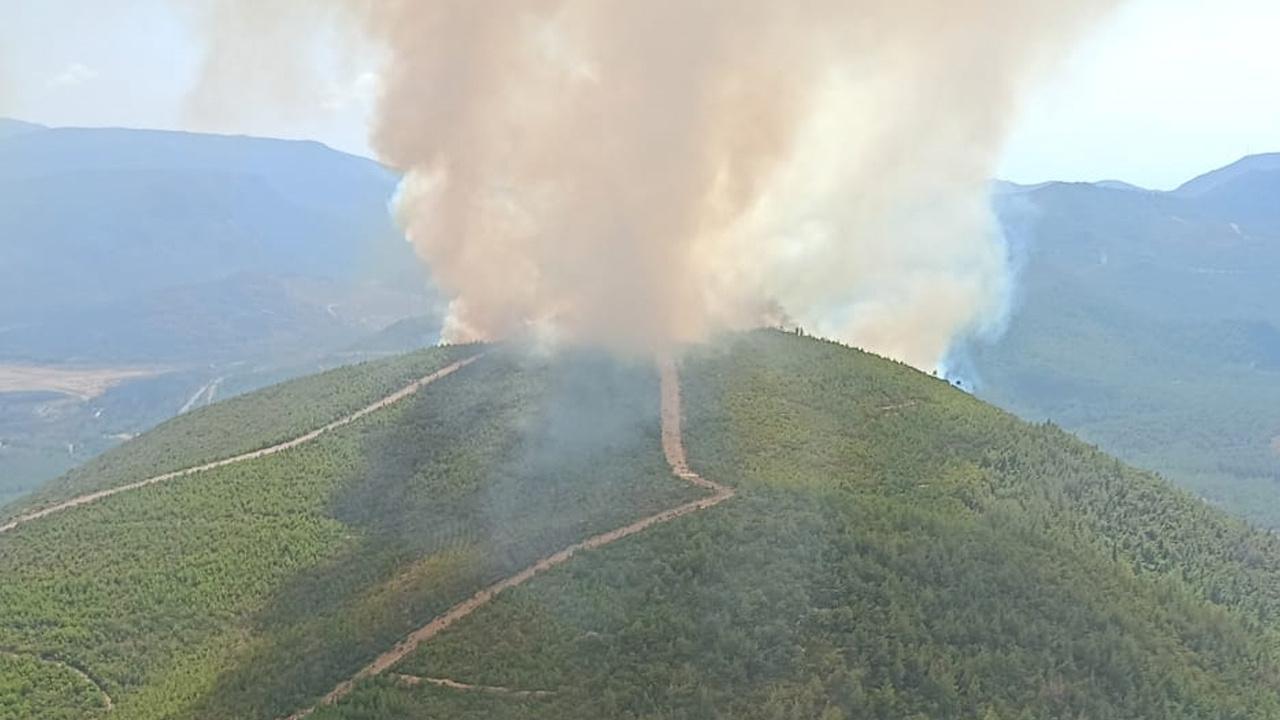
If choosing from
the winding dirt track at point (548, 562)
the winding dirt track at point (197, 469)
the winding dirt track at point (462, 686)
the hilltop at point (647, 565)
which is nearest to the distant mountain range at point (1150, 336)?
the hilltop at point (647, 565)

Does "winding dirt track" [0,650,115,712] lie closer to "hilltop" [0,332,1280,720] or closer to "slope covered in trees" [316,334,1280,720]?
"hilltop" [0,332,1280,720]

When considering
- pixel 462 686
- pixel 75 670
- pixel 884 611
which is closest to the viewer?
pixel 462 686

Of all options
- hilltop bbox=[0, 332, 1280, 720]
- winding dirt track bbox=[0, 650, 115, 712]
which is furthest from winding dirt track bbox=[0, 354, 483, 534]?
winding dirt track bbox=[0, 650, 115, 712]

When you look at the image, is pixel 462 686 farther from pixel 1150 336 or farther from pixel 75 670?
pixel 1150 336

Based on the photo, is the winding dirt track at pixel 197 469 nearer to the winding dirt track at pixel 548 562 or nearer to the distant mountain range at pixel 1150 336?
the winding dirt track at pixel 548 562

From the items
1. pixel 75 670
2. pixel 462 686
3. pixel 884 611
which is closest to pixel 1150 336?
pixel 884 611

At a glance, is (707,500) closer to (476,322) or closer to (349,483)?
(349,483)
